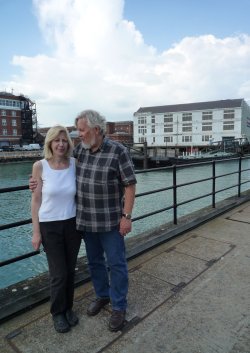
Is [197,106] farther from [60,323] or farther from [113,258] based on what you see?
[60,323]

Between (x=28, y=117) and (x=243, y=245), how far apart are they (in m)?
84.0

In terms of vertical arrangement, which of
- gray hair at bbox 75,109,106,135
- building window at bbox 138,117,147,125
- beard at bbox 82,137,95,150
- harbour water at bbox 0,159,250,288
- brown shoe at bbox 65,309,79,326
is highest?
building window at bbox 138,117,147,125

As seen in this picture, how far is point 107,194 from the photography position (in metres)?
2.19

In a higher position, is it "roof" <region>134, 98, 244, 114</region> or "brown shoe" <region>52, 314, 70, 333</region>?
"roof" <region>134, 98, 244, 114</region>

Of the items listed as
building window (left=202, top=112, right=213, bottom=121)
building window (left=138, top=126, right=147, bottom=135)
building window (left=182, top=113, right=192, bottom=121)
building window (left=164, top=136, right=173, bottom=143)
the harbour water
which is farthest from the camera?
building window (left=138, top=126, right=147, bottom=135)

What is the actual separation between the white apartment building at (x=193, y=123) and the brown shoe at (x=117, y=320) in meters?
72.4

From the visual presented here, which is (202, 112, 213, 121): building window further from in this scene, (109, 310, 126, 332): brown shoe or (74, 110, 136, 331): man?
(109, 310, 126, 332): brown shoe

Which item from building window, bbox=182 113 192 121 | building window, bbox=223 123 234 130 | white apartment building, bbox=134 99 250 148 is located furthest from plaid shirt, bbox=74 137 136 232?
building window, bbox=182 113 192 121

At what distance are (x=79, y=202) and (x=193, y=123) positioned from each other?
250ft

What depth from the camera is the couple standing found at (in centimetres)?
216

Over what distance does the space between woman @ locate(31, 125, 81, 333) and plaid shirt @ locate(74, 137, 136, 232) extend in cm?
9

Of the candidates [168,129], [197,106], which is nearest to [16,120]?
[168,129]

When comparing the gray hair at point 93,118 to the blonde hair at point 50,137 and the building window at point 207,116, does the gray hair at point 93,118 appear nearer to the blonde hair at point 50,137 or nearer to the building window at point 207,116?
the blonde hair at point 50,137

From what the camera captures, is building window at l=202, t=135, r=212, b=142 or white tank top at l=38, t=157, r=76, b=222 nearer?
white tank top at l=38, t=157, r=76, b=222
